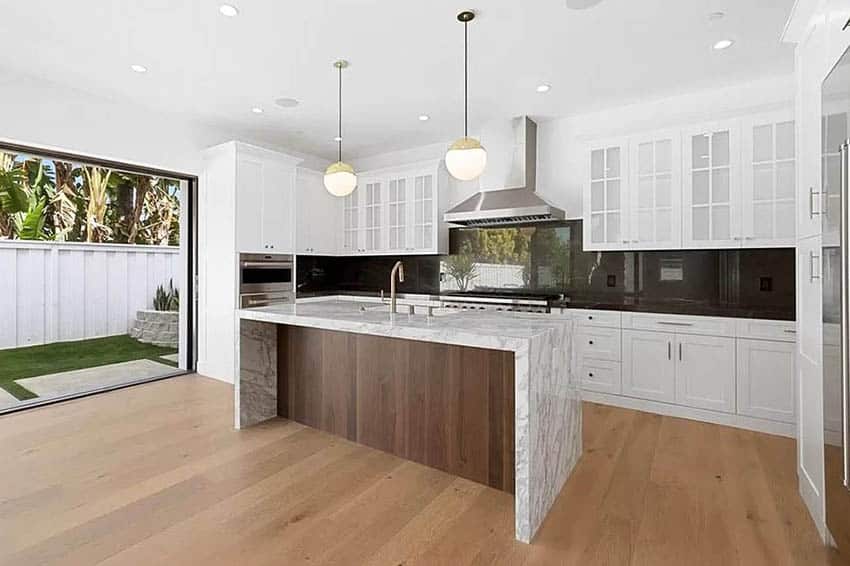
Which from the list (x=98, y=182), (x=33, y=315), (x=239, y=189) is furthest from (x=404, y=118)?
(x=33, y=315)

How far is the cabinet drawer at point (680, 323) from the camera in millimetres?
3453

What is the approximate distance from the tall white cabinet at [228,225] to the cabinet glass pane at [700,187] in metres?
4.14

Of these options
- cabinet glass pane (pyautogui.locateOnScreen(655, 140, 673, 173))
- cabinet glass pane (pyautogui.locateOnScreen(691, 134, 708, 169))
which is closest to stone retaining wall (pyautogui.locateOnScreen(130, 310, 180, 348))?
cabinet glass pane (pyautogui.locateOnScreen(655, 140, 673, 173))

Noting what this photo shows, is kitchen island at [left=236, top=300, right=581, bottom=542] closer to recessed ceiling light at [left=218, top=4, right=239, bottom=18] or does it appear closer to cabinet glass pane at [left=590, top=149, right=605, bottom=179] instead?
recessed ceiling light at [left=218, top=4, right=239, bottom=18]

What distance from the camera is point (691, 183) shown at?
3.70 meters

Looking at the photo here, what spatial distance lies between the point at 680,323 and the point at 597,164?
160cm

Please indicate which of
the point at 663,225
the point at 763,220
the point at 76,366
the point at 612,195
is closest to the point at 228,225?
the point at 76,366

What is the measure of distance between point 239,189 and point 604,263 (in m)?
3.81

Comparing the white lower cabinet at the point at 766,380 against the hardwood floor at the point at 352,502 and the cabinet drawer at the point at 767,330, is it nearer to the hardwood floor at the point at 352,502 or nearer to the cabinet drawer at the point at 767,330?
the cabinet drawer at the point at 767,330

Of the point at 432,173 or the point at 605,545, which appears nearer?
the point at 605,545

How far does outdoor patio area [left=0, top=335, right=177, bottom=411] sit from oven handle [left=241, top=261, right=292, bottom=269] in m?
1.58

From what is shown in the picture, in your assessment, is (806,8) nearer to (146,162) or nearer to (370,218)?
(370,218)

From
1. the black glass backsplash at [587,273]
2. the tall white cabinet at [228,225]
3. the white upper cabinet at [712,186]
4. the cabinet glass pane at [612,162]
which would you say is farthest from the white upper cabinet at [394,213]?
the white upper cabinet at [712,186]

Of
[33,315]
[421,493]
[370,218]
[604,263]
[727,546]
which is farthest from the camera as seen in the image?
[370,218]
